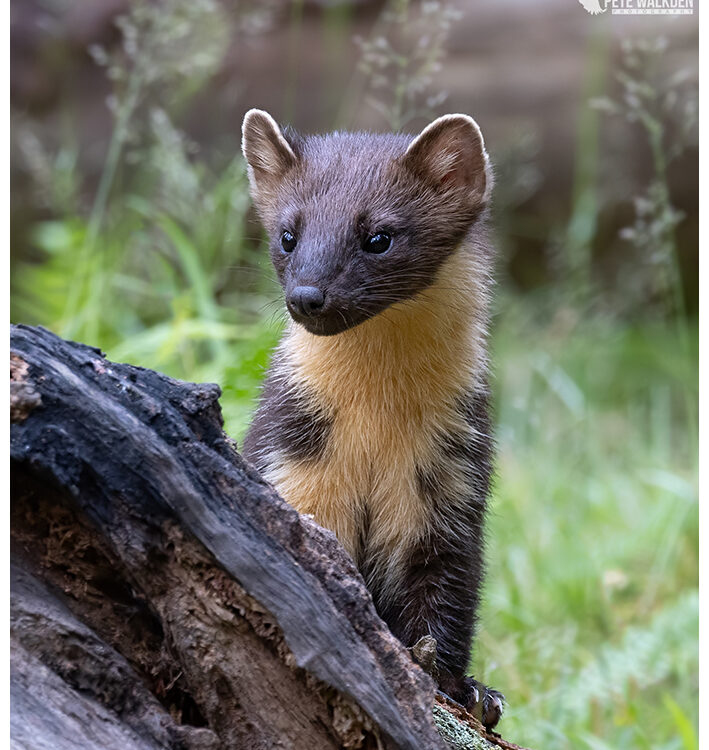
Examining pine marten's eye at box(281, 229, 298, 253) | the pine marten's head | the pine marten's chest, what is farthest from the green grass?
pine marten's eye at box(281, 229, 298, 253)

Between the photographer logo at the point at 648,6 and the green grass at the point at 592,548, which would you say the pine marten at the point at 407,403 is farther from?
the photographer logo at the point at 648,6

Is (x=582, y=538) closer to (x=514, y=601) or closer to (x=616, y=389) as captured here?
(x=514, y=601)

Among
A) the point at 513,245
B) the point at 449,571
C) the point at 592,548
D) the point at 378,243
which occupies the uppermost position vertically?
the point at 513,245

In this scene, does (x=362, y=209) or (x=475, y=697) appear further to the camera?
(x=475, y=697)

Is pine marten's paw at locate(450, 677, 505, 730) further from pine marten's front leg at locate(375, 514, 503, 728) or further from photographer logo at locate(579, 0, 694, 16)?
photographer logo at locate(579, 0, 694, 16)

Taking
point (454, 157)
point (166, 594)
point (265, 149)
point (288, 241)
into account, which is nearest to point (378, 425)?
point (288, 241)

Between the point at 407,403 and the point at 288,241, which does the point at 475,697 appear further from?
the point at 288,241

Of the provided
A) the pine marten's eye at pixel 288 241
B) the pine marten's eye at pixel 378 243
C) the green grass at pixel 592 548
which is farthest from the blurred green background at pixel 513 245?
the pine marten's eye at pixel 378 243
